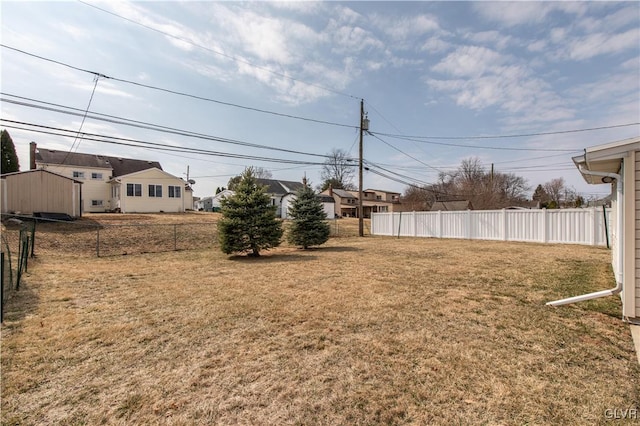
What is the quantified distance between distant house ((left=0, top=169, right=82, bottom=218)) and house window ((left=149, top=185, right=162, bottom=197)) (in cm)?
621

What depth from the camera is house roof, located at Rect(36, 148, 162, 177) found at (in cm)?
2527

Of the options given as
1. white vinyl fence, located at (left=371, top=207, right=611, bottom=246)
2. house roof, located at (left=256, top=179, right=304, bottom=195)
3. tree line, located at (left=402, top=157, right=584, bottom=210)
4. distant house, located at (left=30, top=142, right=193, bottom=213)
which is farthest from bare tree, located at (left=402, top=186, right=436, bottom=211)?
distant house, located at (left=30, top=142, right=193, bottom=213)

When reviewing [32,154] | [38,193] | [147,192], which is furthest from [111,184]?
[38,193]

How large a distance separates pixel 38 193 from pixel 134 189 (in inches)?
282

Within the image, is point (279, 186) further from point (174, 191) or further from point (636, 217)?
point (636, 217)

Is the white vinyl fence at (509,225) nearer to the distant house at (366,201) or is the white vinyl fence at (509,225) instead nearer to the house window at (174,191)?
the house window at (174,191)

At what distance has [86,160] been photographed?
2619cm

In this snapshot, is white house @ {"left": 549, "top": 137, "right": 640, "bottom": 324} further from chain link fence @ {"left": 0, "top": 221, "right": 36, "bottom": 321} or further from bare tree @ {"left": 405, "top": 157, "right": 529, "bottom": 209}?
bare tree @ {"left": 405, "top": 157, "right": 529, "bottom": 209}

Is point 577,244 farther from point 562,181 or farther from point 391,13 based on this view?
point 562,181

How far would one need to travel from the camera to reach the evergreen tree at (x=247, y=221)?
34.4 ft

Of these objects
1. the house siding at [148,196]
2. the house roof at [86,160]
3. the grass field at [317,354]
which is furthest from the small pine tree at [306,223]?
the house roof at [86,160]

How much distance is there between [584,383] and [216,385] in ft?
10.6
